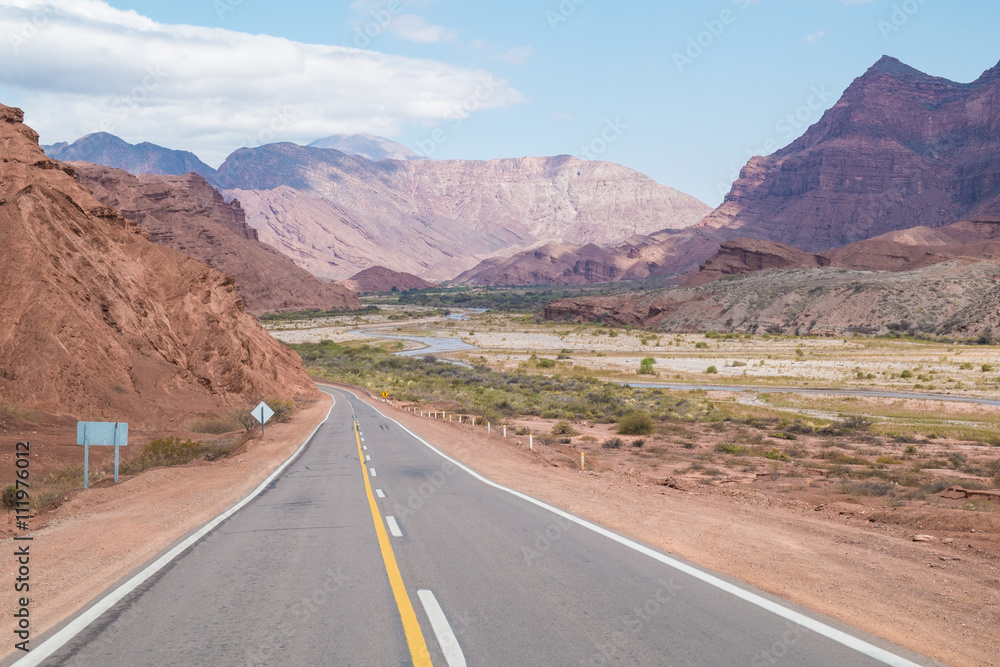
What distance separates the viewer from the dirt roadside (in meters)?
6.04

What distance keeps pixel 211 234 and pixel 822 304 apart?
124 m

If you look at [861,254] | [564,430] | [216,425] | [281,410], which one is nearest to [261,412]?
[216,425]

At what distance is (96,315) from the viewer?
2686 cm

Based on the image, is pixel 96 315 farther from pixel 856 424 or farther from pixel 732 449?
pixel 856 424

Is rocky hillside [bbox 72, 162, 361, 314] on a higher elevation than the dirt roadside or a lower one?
higher

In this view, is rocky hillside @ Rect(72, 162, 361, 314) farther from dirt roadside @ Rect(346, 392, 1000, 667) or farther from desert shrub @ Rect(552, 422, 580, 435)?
dirt roadside @ Rect(346, 392, 1000, 667)

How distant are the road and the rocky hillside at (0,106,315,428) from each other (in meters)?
15.9

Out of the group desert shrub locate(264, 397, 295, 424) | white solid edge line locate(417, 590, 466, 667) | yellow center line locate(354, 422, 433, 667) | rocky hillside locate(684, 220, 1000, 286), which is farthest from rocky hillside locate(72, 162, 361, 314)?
white solid edge line locate(417, 590, 466, 667)

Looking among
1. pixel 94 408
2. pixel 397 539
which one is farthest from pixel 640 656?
pixel 94 408

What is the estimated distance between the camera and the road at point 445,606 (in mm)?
5352

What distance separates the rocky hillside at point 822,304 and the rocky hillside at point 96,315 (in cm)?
8798

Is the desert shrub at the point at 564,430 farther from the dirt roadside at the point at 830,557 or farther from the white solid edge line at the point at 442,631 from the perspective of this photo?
the white solid edge line at the point at 442,631

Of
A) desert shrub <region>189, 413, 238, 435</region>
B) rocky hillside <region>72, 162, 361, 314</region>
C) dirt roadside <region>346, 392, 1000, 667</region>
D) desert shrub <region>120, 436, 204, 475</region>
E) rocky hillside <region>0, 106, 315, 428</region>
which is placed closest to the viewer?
dirt roadside <region>346, 392, 1000, 667</region>

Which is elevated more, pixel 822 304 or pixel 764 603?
pixel 822 304
